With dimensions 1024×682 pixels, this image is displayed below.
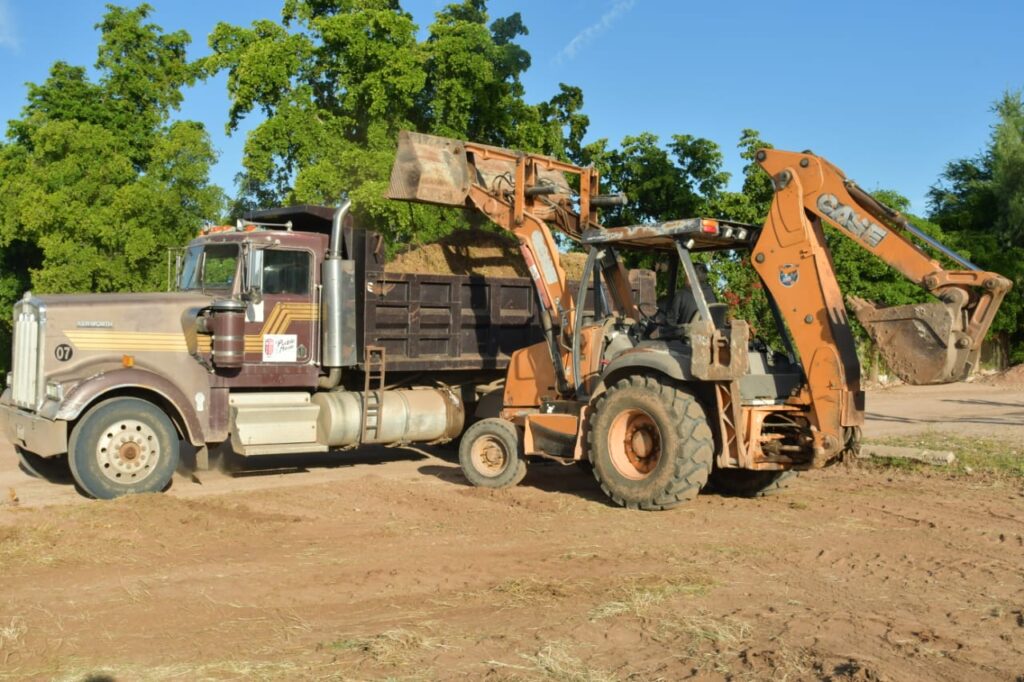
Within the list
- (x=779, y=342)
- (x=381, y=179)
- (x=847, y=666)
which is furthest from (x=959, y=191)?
(x=847, y=666)

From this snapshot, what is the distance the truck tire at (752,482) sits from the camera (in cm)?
991

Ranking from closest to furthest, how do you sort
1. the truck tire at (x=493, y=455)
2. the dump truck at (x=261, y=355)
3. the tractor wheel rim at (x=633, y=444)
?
1. the tractor wheel rim at (x=633, y=444)
2. the dump truck at (x=261, y=355)
3. the truck tire at (x=493, y=455)

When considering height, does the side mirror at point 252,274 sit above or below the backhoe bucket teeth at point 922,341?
above

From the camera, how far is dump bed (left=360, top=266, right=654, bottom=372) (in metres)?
11.8

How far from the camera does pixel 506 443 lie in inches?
414

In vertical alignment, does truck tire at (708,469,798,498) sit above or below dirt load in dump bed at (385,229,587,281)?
below

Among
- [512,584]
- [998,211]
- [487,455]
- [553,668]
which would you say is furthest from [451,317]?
[998,211]

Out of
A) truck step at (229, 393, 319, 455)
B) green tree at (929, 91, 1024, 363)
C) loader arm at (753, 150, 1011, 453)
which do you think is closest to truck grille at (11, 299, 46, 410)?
truck step at (229, 393, 319, 455)

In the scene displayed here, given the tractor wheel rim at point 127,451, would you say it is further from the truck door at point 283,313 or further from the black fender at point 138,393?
the truck door at point 283,313

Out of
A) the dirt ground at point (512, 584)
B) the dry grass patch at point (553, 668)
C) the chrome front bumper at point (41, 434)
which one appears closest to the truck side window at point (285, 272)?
the dirt ground at point (512, 584)

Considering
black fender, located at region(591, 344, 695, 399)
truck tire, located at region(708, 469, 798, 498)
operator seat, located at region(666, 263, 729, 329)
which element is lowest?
truck tire, located at region(708, 469, 798, 498)

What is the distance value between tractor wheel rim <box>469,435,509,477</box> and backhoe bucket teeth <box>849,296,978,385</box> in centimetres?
411

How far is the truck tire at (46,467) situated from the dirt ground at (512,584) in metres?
0.53

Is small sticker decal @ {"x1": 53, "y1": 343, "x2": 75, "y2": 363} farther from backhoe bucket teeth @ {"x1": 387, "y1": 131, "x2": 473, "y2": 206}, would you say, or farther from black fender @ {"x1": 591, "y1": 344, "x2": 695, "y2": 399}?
black fender @ {"x1": 591, "y1": 344, "x2": 695, "y2": 399}
